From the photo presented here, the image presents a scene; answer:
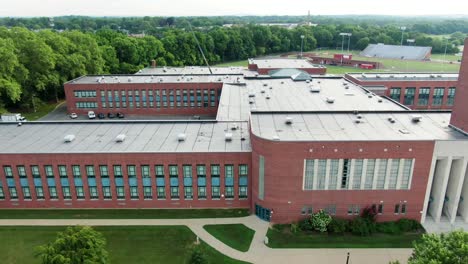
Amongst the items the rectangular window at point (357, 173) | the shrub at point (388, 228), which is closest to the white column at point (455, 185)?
the shrub at point (388, 228)

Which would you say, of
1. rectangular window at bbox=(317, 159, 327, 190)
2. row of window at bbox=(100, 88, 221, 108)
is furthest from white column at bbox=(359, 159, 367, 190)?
row of window at bbox=(100, 88, 221, 108)

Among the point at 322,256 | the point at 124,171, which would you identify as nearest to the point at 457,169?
the point at 322,256

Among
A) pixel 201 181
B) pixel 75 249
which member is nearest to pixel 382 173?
pixel 201 181

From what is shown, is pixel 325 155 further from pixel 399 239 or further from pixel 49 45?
pixel 49 45

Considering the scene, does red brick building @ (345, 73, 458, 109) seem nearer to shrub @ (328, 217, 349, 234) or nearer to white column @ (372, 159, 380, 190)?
white column @ (372, 159, 380, 190)

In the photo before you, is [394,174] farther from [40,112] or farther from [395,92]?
[40,112]

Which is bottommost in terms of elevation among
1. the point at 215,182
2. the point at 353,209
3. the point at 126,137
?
the point at 353,209

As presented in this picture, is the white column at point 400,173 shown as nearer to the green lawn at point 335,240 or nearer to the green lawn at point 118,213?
the green lawn at point 335,240
